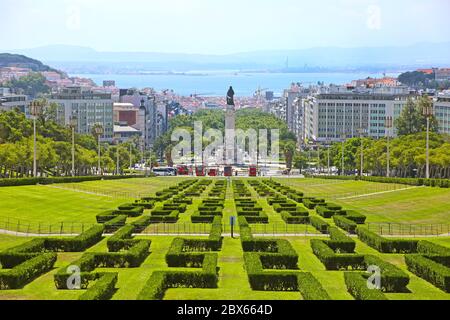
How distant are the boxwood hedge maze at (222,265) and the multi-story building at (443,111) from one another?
139193mm

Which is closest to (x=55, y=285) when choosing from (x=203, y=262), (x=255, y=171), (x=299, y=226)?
(x=203, y=262)

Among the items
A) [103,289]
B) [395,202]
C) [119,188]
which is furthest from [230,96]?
[103,289]

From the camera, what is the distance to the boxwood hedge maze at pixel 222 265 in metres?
33.5

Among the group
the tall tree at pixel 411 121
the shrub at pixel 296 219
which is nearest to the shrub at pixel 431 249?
the shrub at pixel 296 219

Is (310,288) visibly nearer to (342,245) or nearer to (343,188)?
(342,245)

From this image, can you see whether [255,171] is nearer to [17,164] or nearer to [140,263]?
[17,164]

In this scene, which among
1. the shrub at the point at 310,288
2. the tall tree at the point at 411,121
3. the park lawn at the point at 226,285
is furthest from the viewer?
the tall tree at the point at 411,121

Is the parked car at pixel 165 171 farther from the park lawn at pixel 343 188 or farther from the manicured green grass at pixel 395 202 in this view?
the manicured green grass at pixel 395 202

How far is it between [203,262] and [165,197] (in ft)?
142

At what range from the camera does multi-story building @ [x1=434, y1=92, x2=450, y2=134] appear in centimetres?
19038

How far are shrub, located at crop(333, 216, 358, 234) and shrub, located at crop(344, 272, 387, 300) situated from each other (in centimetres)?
1881

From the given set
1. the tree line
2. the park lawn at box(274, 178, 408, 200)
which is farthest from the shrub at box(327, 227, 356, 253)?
the tree line

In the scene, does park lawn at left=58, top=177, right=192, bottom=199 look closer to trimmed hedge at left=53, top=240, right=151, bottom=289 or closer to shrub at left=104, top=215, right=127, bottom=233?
shrub at left=104, top=215, right=127, bottom=233

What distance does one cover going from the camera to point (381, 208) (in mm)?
71875
